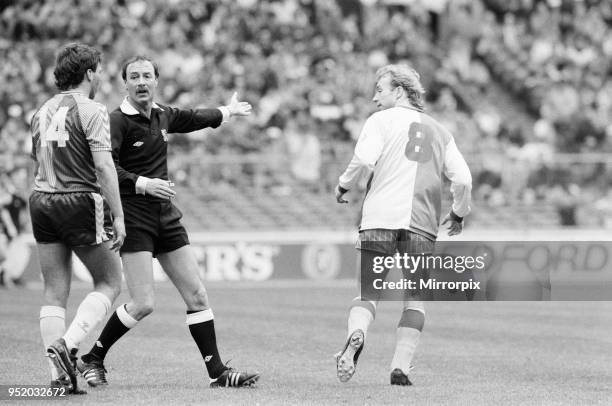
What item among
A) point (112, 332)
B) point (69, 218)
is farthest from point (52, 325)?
point (112, 332)

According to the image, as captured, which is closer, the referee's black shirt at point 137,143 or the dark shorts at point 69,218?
the dark shorts at point 69,218

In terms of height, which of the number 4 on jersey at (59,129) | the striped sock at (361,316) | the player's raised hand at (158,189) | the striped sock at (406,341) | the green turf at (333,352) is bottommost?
the green turf at (333,352)

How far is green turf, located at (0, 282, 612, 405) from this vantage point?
26.3ft

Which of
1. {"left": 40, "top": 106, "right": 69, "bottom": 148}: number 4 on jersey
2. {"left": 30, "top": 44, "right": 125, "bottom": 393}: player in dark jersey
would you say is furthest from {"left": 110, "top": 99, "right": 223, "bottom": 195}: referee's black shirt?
{"left": 40, "top": 106, "right": 69, "bottom": 148}: number 4 on jersey

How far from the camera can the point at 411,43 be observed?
26.3 m

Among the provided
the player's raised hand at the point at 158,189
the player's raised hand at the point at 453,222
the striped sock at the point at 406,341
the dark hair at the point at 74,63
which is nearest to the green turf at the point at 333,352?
the striped sock at the point at 406,341

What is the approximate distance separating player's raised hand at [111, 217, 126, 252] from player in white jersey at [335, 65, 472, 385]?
154 cm

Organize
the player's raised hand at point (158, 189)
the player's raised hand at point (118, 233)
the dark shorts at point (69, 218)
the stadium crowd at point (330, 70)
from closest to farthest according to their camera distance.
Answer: the player's raised hand at point (118, 233)
the dark shorts at point (69, 218)
the player's raised hand at point (158, 189)
the stadium crowd at point (330, 70)

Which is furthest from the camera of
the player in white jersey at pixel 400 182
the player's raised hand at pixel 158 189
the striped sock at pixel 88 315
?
the player in white jersey at pixel 400 182

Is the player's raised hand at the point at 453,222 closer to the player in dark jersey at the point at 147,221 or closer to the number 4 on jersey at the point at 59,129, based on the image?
the player in dark jersey at the point at 147,221

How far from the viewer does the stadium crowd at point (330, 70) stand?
22.3 m

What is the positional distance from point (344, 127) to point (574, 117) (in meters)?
5.15

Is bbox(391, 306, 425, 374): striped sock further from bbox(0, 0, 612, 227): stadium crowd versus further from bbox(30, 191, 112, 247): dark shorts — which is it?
bbox(0, 0, 612, 227): stadium crowd

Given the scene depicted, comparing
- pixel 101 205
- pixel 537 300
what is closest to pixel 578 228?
pixel 537 300
